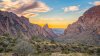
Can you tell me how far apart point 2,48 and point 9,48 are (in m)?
2.46

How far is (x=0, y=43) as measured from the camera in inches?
2948

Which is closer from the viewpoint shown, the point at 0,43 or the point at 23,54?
the point at 23,54

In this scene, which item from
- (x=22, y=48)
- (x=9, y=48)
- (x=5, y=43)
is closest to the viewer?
(x=22, y=48)

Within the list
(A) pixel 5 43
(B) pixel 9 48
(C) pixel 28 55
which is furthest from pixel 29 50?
(A) pixel 5 43

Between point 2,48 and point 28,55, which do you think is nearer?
point 28,55

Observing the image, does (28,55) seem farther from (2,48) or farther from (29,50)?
(2,48)

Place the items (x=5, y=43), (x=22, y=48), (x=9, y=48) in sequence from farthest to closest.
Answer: (x=5, y=43)
(x=9, y=48)
(x=22, y=48)

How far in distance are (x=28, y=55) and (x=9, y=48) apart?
54.6 feet

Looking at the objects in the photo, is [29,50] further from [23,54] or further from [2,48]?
[2,48]

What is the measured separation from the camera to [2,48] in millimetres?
67125

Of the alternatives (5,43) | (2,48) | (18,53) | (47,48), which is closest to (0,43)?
(5,43)

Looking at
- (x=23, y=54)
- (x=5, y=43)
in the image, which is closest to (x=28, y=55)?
(x=23, y=54)

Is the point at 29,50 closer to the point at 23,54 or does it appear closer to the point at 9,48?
the point at 23,54

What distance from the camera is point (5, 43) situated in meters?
74.0
